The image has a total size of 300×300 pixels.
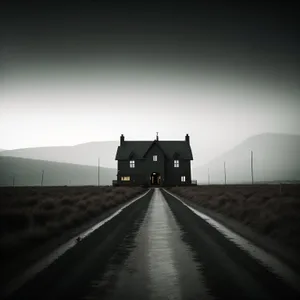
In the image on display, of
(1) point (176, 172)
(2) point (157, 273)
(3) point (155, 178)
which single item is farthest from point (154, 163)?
(2) point (157, 273)

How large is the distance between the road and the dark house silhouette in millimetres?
68407

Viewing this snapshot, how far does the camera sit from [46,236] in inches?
437

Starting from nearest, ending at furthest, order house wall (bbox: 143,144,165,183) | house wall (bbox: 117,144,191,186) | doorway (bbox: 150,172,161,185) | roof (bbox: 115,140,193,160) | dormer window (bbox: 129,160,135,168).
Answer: house wall (bbox: 143,144,165,183)
house wall (bbox: 117,144,191,186)
dormer window (bbox: 129,160,135,168)
doorway (bbox: 150,172,161,185)
roof (bbox: 115,140,193,160)

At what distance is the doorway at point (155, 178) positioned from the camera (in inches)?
3150

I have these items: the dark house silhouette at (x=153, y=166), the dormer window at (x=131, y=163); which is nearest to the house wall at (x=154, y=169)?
the dark house silhouette at (x=153, y=166)

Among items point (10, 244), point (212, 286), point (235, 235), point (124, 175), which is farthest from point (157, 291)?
point (124, 175)

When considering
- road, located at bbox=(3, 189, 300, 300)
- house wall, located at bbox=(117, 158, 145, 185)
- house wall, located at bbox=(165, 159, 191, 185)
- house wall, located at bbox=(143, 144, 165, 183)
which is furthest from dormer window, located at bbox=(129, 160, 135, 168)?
road, located at bbox=(3, 189, 300, 300)

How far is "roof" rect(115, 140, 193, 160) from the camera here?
8112 cm

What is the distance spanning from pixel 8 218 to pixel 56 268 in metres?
7.20

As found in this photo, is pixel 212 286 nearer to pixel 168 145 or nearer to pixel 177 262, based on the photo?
pixel 177 262

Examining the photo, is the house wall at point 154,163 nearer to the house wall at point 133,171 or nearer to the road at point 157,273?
the house wall at point 133,171

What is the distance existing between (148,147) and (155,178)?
7.64 metres

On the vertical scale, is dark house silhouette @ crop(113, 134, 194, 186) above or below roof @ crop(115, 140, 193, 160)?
below

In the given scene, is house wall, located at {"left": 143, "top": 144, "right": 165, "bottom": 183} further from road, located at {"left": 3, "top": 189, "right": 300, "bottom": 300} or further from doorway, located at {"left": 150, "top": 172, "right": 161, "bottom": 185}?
road, located at {"left": 3, "top": 189, "right": 300, "bottom": 300}
